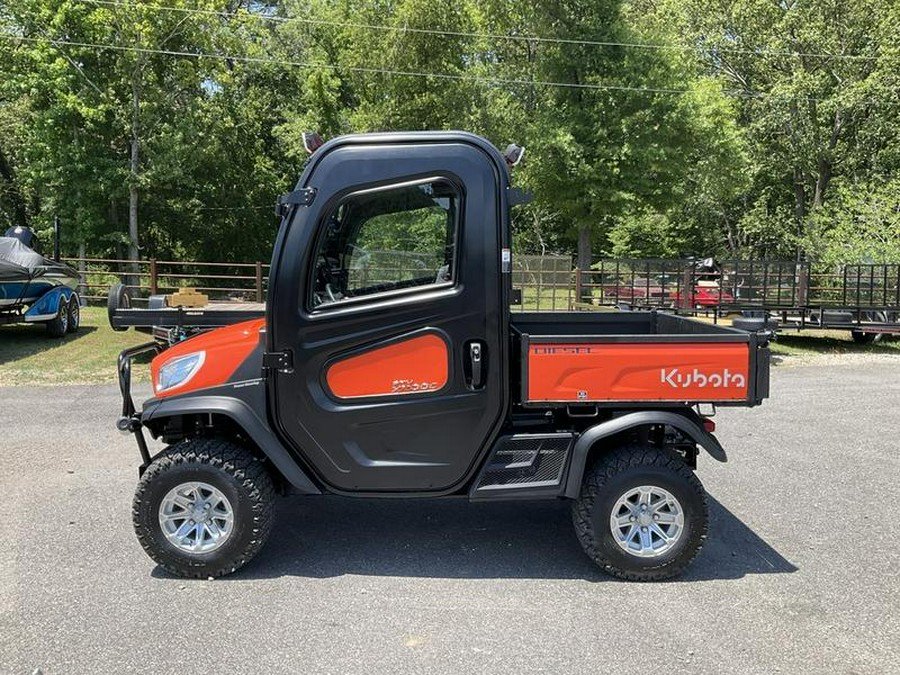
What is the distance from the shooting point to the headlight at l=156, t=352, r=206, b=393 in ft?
13.0

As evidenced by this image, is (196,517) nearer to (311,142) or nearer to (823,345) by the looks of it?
(311,142)

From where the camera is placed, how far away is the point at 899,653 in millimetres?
3172

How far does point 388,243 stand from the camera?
383cm

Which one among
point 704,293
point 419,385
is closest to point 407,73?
point 704,293

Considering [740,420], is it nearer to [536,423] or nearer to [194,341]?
[536,423]

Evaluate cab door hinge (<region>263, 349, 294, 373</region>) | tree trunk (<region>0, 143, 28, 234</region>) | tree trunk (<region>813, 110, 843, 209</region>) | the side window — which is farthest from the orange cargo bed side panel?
tree trunk (<region>813, 110, 843, 209</region>)

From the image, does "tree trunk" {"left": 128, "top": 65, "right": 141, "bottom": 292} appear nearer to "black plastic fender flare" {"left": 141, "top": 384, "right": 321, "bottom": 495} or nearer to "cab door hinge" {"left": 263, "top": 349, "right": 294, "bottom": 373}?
"black plastic fender flare" {"left": 141, "top": 384, "right": 321, "bottom": 495}

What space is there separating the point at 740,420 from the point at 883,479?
7.17 feet

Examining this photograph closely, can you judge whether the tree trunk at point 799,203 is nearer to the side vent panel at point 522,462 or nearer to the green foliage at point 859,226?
the green foliage at point 859,226

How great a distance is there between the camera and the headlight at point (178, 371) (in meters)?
3.96

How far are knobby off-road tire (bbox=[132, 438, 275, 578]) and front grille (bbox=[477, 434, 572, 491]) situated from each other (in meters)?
1.24

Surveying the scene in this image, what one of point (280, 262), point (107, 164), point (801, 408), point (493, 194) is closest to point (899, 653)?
point (493, 194)

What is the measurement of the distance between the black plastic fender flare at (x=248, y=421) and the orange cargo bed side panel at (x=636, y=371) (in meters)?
1.32

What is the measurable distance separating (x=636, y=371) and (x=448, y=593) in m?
1.54
